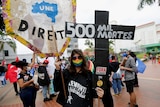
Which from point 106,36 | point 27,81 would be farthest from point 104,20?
point 27,81

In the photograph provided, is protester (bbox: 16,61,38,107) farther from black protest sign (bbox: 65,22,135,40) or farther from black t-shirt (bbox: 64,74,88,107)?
black protest sign (bbox: 65,22,135,40)

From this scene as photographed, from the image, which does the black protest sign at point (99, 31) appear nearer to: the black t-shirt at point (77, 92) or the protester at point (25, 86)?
the black t-shirt at point (77, 92)

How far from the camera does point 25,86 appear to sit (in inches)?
174

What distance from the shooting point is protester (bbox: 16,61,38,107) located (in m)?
4.40

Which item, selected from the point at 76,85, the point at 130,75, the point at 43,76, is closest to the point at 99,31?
the point at 76,85

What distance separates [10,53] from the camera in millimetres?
62094

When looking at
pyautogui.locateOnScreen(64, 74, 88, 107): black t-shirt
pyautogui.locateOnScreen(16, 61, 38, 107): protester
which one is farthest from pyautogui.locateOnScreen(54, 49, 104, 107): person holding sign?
pyautogui.locateOnScreen(16, 61, 38, 107): protester

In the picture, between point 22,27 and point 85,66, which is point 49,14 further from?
point 85,66

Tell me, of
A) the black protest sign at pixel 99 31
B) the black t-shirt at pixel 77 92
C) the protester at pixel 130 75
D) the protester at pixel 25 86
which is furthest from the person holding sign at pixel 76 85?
the protester at pixel 130 75

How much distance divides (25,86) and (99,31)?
2237 mm

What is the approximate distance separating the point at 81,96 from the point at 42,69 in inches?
213

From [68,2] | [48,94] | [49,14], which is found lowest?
[48,94]

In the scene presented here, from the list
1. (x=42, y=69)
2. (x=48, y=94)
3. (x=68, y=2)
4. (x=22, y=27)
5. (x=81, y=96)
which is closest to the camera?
(x=81, y=96)

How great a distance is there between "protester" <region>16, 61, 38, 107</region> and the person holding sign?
159cm
